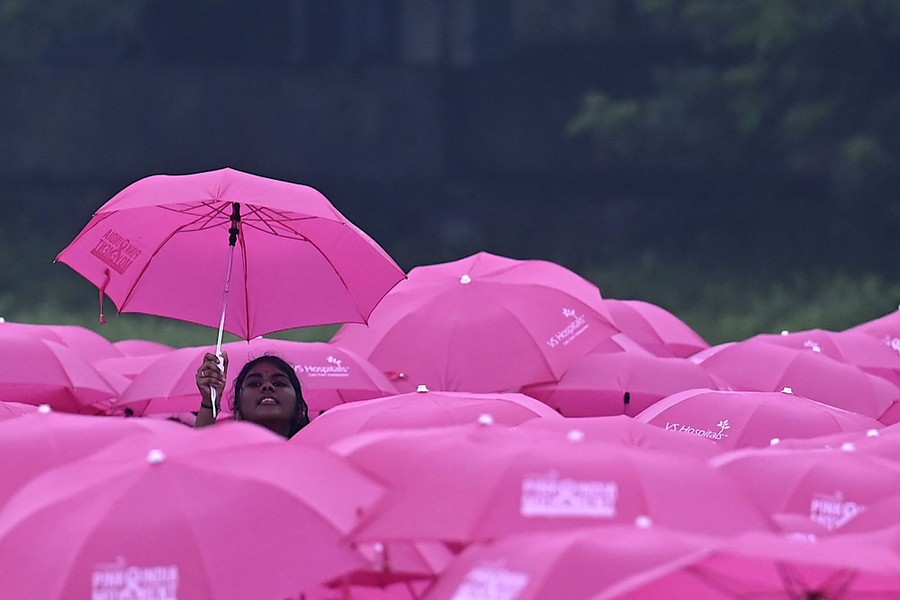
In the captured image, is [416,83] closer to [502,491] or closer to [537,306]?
[537,306]

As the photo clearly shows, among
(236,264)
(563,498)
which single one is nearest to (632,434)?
(563,498)

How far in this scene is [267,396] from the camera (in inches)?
303

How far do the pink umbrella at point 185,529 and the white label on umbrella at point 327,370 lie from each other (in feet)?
14.1

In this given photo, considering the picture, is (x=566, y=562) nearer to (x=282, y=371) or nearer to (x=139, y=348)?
(x=282, y=371)

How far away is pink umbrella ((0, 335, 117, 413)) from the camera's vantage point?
9.34 metres

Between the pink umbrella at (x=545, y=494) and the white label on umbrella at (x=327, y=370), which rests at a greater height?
the white label on umbrella at (x=327, y=370)

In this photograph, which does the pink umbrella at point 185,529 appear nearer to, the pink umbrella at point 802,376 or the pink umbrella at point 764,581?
the pink umbrella at point 764,581

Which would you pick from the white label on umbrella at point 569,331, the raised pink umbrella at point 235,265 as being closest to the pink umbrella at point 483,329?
the white label on umbrella at point 569,331

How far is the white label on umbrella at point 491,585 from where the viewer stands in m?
4.27

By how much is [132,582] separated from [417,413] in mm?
2658

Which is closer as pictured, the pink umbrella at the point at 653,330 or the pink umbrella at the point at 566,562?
the pink umbrella at the point at 566,562

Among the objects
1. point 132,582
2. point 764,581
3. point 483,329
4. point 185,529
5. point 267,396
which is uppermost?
point 483,329

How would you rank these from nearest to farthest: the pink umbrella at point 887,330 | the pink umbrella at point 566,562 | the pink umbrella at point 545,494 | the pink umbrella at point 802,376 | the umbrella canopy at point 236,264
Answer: the pink umbrella at point 566,562 → the pink umbrella at point 545,494 → the umbrella canopy at point 236,264 → the pink umbrella at point 802,376 → the pink umbrella at point 887,330

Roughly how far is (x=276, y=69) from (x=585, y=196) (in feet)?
15.6
